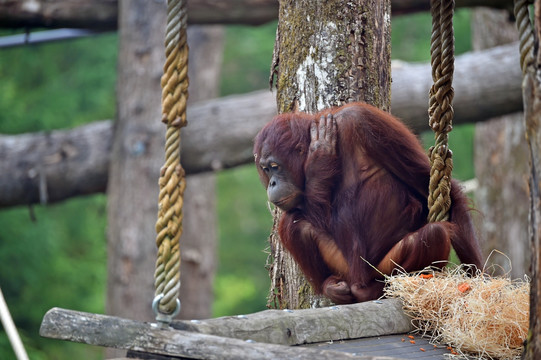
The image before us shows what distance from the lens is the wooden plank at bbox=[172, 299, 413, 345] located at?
238 cm

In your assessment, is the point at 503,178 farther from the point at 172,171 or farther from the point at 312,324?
the point at 172,171

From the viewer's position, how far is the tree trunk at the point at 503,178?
812 centimetres

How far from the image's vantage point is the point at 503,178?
27.0 ft

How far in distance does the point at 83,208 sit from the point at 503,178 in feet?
23.2

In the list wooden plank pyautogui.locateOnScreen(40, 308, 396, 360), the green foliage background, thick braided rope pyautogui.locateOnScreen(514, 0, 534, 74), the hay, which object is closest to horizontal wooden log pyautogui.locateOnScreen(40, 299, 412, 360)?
wooden plank pyautogui.locateOnScreen(40, 308, 396, 360)

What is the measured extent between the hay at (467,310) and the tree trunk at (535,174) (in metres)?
0.64

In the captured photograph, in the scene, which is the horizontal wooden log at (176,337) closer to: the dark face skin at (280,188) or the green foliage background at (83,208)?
the dark face skin at (280,188)

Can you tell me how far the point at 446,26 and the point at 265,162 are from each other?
111 centimetres

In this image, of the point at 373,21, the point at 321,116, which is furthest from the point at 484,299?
the point at 373,21

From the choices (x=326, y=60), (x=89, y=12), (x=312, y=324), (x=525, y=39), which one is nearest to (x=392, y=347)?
(x=312, y=324)

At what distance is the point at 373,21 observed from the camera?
3666mm

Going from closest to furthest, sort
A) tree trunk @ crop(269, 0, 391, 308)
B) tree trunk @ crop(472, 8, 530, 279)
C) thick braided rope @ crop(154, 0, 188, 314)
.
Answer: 1. thick braided rope @ crop(154, 0, 188, 314)
2. tree trunk @ crop(269, 0, 391, 308)
3. tree trunk @ crop(472, 8, 530, 279)

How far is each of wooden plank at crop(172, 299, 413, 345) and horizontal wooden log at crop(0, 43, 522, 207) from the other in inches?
161

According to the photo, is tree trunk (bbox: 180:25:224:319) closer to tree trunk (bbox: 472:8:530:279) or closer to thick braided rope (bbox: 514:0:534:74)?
tree trunk (bbox: 472:8:530:279)
